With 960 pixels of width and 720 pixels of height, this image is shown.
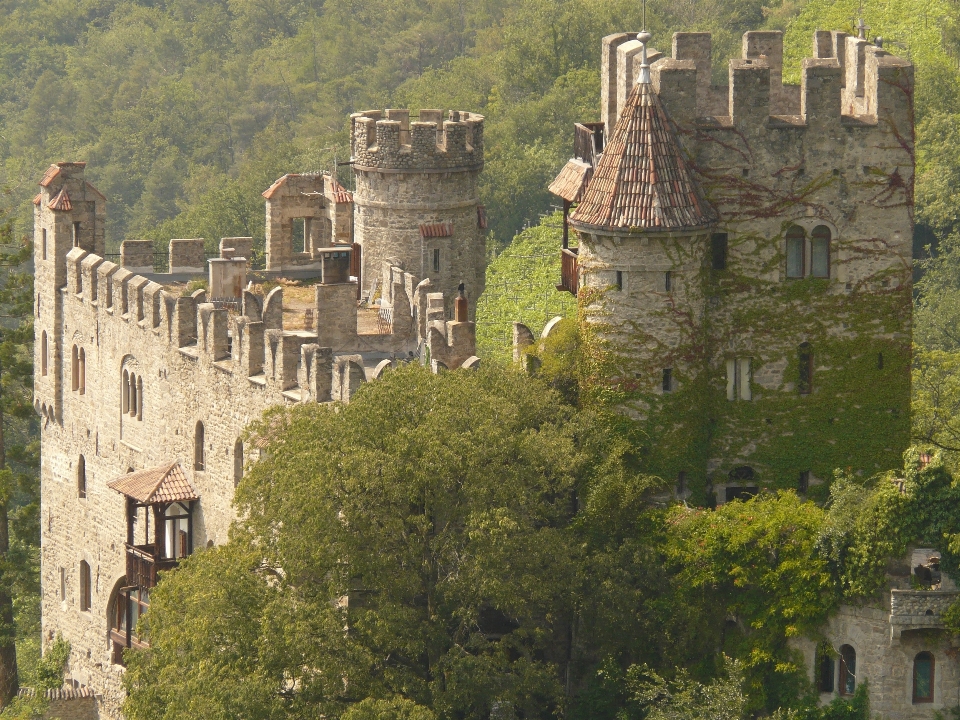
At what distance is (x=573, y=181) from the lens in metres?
68.6

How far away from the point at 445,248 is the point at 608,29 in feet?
243

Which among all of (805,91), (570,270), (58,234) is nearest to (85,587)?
(58,234)

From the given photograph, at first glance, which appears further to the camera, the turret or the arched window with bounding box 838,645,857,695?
the turret

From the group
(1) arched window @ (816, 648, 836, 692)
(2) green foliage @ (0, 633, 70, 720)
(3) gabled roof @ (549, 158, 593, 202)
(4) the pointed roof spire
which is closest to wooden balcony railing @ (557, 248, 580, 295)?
(3) gabled roof @ (549, 158, 593, 202)

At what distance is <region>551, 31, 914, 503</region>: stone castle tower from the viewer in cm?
6462

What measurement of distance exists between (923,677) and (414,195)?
23651 mm

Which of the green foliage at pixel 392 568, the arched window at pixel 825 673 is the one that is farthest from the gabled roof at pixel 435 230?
the arched window at pixel 825 673

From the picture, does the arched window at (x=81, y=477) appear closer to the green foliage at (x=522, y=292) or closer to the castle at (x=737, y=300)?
the castle at (x=737, y=300)

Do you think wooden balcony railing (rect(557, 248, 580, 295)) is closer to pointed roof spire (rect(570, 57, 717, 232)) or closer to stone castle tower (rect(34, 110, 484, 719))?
stone castle tower (rect(34, 110, 484, 719))

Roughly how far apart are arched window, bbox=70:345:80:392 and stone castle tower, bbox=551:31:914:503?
75.3ft

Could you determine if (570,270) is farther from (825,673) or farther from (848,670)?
(848,670)

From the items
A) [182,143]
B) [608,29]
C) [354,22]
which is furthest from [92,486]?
[354,22]

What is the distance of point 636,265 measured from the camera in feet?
212

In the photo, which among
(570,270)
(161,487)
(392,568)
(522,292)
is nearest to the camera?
(392,568)
